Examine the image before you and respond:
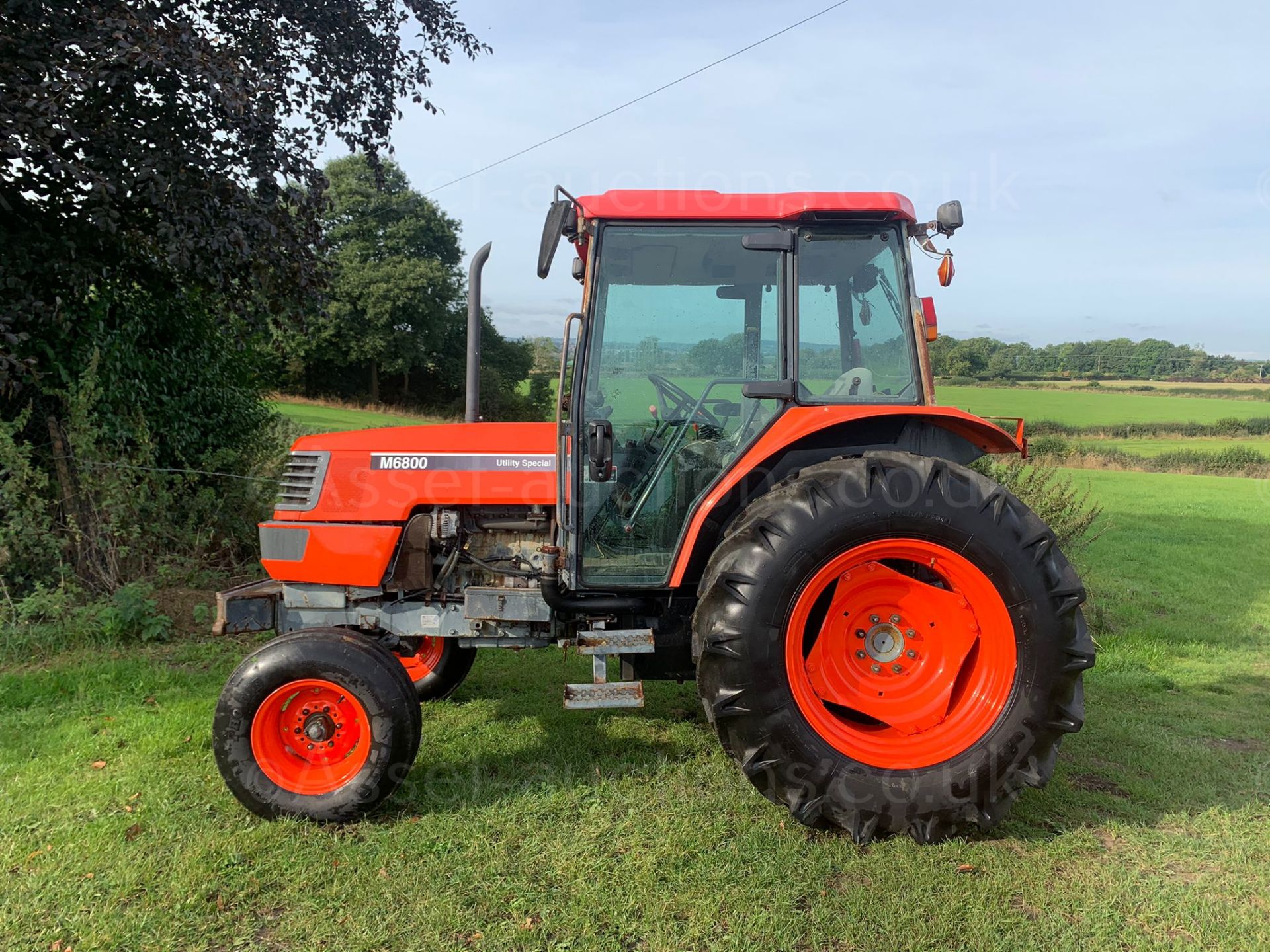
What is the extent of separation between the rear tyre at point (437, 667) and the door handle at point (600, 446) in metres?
1.55

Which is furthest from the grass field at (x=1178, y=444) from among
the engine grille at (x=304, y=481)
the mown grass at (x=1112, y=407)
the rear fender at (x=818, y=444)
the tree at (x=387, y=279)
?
the tree at (x=387, y=279)

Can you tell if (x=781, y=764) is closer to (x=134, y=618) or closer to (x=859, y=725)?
(x=859, y=725)

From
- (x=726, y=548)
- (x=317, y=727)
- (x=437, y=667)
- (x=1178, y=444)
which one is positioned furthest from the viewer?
(x=1178, y=444)

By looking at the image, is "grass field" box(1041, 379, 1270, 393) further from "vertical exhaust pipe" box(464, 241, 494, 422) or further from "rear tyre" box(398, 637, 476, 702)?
"vertical exhaust pipe" box(464, 241, 494, 422)

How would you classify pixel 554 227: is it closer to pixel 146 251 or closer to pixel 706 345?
pixel 706 345

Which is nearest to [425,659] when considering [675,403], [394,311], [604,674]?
[604,674]

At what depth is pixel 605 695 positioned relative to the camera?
3076 mm

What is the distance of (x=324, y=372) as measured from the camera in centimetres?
3061

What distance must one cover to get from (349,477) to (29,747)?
6.06 ft

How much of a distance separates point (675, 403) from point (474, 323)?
828 millimetres

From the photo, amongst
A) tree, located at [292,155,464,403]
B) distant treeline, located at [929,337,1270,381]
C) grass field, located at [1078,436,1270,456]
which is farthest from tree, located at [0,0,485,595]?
tree, located at [292,155,464,403]

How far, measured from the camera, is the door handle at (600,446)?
300 centimetres

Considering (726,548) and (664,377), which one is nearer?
(726,548)

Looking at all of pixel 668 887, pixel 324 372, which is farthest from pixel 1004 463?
pixel 324 372
